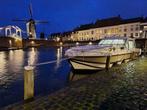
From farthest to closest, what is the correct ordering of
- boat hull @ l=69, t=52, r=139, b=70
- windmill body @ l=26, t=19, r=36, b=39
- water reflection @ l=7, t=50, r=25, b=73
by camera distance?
windmill body @ l=26, t=19, r=36, b=39
water reflection @ l=7, t=50, r=25, b=73
boat hull @ l=69, t=52, r=139, b=70

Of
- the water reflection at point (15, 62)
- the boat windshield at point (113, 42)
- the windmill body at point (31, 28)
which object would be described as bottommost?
the water reflection at point (15, 62)

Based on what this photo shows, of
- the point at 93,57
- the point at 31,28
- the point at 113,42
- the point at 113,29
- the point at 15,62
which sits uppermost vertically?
the point at 113,29

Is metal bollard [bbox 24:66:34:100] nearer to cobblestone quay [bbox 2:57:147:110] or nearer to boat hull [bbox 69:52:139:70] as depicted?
cobblestone quay [bbox 2:57:147:110]

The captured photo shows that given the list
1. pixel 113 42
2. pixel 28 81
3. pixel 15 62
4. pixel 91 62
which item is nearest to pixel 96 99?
pixel 28 81

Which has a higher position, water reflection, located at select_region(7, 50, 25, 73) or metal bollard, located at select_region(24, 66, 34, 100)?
metal bollard, located at select_region(24, 66, 34, 100)

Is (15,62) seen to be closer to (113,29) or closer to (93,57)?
A: (93,57)

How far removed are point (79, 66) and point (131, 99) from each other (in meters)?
10.3

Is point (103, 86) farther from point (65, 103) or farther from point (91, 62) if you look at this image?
point (91, 62)

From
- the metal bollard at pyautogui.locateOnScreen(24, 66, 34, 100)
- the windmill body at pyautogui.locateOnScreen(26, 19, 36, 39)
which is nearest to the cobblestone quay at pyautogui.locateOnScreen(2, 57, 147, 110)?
the metal bollard at pyautogui.locateOnScreen(24, 66, 34, 100)

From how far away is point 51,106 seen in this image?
7762 mm

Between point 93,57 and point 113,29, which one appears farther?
point 113,29

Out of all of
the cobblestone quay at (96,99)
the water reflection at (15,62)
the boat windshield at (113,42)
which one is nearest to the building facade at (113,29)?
the water reflection at (15,62)

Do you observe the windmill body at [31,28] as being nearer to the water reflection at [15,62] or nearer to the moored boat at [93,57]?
the water reflection at [15,62]

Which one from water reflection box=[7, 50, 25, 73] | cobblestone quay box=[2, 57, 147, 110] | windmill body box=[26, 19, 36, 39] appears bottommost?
water reflection box=[7, 50, 25, 73]
